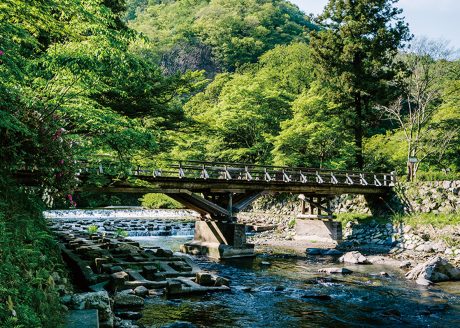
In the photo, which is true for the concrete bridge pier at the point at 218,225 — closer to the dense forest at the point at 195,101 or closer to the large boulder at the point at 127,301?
the dense forest at the point at 195,101

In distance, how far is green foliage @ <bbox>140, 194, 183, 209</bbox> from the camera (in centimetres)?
4653

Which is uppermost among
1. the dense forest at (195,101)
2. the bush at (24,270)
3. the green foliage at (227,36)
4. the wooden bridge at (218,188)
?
the green foliage at (227,36)

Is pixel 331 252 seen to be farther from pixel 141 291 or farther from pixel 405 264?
pixel 141 291

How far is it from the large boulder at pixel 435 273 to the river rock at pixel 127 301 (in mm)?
9697

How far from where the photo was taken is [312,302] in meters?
11.4

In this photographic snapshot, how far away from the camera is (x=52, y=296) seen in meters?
6.01

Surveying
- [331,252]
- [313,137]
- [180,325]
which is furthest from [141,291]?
[313,137]

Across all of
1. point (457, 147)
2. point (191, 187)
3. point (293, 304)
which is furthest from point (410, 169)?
point (293, 304)

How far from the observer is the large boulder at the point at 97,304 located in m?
6.73

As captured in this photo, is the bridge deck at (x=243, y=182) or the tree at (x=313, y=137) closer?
the bridge deck at (x=243, y=182)

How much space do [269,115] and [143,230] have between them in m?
16.5

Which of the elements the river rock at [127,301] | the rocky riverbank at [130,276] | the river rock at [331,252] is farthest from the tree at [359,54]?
the river rock at [127,301]

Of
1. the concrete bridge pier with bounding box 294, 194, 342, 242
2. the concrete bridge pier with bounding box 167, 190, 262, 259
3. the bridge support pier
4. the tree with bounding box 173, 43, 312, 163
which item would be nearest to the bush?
the concrete bridge pier with bounding box 167, 190, 262, 259

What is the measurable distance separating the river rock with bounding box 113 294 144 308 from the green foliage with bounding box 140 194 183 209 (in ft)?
118
